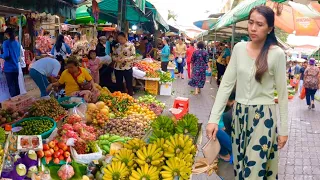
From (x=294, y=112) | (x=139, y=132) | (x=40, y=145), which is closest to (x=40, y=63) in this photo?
(x=139, y=132)

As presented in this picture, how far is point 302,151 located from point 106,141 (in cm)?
421

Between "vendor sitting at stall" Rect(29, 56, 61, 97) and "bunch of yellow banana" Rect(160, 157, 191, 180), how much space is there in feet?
17.4

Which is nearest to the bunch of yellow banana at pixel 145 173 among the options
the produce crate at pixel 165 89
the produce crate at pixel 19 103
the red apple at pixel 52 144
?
the red apple at pixel 52 144

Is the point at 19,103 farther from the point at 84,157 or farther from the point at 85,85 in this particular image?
the point at 84,157

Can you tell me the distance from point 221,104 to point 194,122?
41.5 inches

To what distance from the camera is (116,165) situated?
11.0ft

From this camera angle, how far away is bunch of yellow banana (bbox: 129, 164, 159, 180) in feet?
10.7

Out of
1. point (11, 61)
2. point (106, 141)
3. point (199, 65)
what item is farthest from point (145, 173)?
point (199, 65)

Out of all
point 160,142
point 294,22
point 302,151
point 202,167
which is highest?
point 294,22

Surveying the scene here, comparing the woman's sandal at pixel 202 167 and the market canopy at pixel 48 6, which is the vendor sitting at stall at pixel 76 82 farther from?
the woman's sandal at pixel 202 167

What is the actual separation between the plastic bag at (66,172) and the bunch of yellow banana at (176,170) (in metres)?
1.23

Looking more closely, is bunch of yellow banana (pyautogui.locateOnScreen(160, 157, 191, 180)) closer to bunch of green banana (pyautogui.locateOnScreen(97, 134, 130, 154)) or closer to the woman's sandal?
the woman's sandal

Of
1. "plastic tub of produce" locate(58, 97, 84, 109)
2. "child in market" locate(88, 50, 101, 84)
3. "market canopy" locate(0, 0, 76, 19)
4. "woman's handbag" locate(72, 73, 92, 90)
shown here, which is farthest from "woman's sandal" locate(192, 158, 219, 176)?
"child in market" locate(88, 50, 101, 84)

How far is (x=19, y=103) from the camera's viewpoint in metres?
5.75
